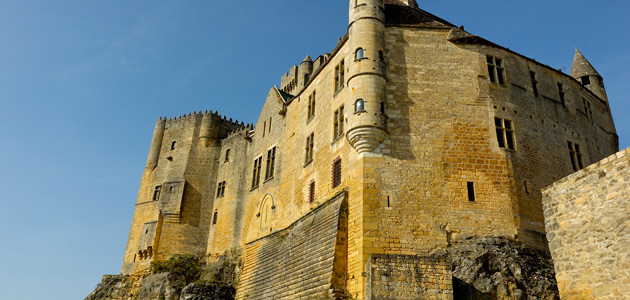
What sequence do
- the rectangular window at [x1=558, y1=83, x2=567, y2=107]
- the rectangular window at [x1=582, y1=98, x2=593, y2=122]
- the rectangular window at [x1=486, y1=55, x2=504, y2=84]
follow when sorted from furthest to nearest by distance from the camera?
the rectangular window at [x1=582, y1=98, x2=593, y2=122] → the rectangular window at [x1=558, y1=83, x2=567, y2=107] → the rectangular window at [x1=486, y1=55, x2=504, y2=84]

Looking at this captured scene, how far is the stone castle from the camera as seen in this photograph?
15578 millimetres

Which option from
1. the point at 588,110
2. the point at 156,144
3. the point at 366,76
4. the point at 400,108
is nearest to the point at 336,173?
the point at 400,108

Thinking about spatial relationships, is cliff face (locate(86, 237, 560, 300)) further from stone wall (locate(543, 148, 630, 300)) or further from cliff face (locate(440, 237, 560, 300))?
stone wall (locate(543, 148, 630, 300))

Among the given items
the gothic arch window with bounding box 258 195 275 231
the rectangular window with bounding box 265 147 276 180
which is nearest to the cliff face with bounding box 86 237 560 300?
the gothic arch window with bounding box 258 195 275 231

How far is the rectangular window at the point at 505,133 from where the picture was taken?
17172mm

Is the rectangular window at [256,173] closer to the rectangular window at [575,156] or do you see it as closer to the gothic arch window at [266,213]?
the gothic arch window at [266,213]

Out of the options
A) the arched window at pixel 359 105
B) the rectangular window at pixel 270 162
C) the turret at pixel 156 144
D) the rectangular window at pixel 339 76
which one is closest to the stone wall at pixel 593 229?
the arched window at pixel 359 105

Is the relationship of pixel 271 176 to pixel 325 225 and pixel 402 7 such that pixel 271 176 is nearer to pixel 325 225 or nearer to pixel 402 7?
pixel 325 225

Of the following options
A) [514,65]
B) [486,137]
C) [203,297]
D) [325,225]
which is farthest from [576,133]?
[203,297]

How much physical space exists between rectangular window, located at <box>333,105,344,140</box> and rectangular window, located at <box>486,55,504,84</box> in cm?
575

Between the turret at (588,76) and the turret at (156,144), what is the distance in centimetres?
2532

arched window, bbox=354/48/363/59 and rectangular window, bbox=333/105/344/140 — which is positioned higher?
arched window, bbox=354/48/363/59

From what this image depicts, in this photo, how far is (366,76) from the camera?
57.6ft

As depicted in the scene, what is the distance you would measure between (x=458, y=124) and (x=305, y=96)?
8488mm
